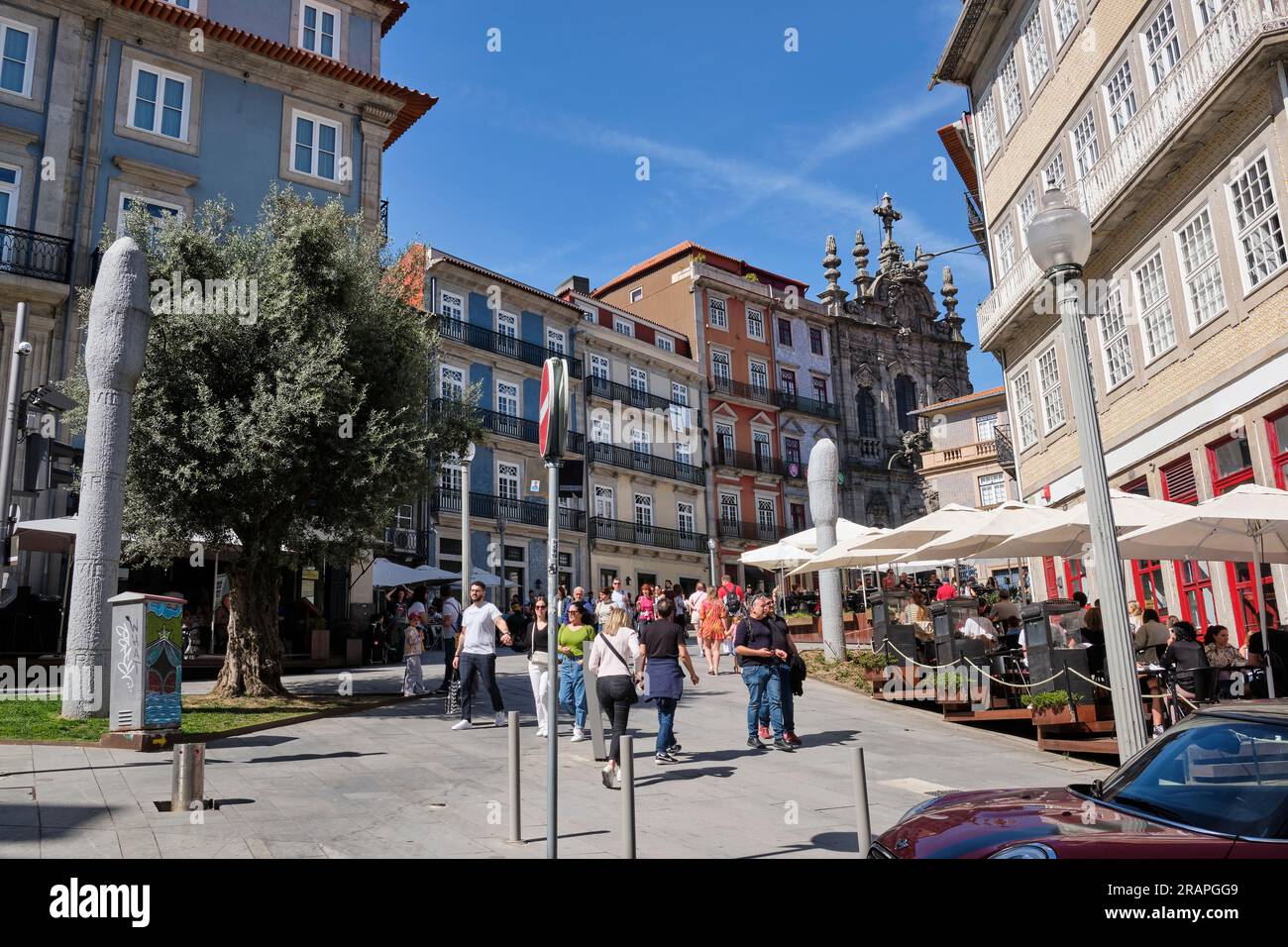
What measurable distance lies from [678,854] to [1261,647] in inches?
346

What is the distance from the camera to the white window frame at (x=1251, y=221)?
552 inches

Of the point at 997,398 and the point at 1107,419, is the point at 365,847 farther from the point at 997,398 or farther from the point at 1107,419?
the point at 997,398

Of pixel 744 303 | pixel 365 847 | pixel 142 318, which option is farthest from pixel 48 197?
pixel 744 303

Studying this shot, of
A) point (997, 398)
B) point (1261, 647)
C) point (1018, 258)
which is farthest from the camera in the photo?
point (997, 398)

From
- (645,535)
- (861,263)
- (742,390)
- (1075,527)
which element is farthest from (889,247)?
(1075,527)

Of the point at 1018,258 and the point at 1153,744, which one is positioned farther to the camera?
the point at 1018,258

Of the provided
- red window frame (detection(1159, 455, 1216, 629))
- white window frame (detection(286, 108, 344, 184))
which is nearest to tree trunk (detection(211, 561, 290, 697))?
white window frame (detection(286, 108, 344, 184))

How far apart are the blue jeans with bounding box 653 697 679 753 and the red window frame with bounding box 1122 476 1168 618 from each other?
11577 mm

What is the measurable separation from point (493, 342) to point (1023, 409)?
72.8ft

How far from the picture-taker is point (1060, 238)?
22.8ft

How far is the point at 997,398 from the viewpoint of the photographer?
1955 inches

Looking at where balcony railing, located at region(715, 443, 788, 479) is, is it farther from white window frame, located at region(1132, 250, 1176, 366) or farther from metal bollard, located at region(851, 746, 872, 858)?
metal bollard, located at region(851, 746, 872, 858)

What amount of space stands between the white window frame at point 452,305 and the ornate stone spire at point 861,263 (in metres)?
29.2

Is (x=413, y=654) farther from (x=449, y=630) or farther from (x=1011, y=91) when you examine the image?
(x=1011, y=91)
